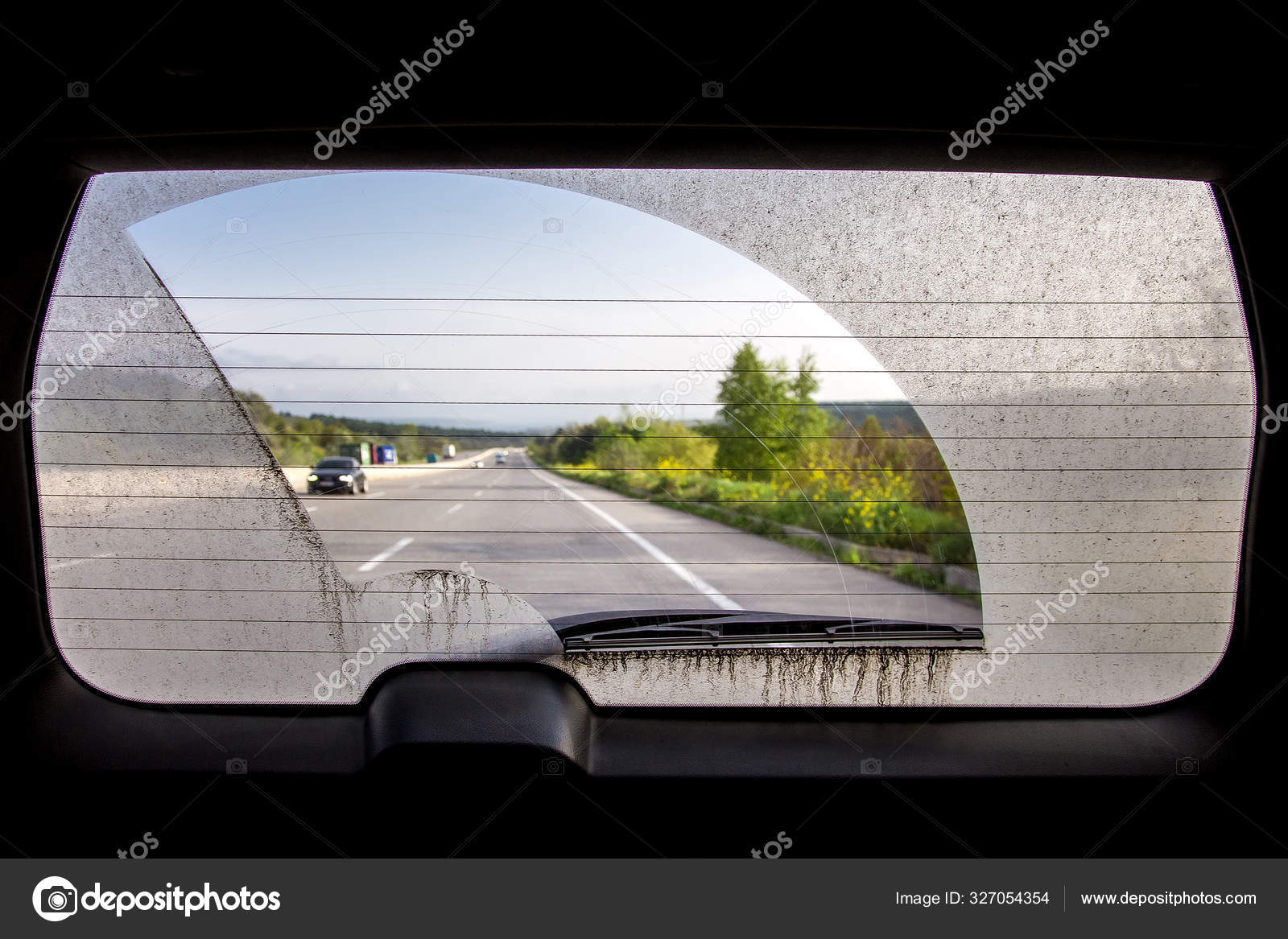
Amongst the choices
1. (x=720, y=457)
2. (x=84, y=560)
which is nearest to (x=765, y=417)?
(x=720, y=457)

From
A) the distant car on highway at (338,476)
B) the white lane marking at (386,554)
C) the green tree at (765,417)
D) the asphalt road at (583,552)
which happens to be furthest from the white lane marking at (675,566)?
the distant car on highway at (338,476)

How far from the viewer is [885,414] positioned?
1.70 m

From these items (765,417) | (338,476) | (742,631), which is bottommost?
(742,631)

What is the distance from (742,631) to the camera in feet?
5.79

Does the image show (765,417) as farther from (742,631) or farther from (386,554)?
(386,554)

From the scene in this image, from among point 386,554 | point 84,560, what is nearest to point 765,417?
point 386,554

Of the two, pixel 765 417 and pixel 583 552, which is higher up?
pixel 765 417

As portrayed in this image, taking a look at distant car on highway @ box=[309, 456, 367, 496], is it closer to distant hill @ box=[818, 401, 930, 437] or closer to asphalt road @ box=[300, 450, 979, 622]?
asphalt road @ box=[300, 450, 979, 622]

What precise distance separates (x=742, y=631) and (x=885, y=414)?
0.66 m

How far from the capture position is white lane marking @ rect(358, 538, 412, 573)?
68.3 inches

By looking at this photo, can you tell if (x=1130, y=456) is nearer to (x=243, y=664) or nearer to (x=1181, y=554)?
(x=1181, y=554)

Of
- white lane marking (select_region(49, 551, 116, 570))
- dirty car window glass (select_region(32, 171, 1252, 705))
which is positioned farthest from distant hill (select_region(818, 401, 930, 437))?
white lane marking (select_region(49, 551, 116, 570))

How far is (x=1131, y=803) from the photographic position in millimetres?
1626

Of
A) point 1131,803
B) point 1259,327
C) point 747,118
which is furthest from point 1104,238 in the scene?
point 1131,803
